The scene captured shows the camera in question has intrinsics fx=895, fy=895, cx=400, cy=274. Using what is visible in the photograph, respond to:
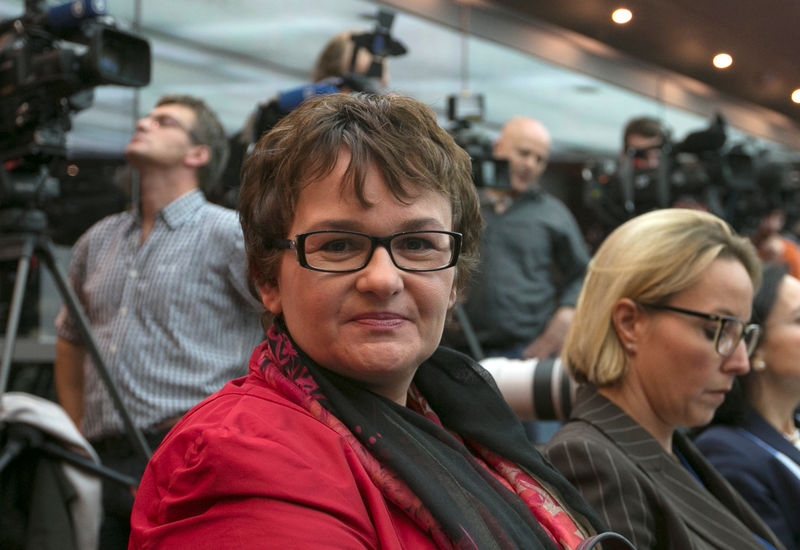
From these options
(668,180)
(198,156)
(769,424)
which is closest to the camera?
(769,424)

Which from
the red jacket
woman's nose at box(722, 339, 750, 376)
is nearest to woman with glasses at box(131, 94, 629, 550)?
the red jacket

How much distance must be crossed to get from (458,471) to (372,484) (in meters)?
0.14

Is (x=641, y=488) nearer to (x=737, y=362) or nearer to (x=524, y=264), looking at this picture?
(x=737, y=362)

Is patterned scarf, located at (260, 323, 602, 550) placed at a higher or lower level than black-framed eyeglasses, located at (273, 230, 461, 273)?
lower

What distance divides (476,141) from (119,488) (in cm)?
172

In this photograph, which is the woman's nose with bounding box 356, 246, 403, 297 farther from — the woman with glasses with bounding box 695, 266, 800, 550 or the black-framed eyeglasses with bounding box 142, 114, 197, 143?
the black-framed eyeglasses with bounding box 142, 114, 197, 143

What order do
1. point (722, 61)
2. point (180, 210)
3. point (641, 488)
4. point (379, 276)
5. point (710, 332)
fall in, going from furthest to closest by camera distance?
point (180, 210) → point (710, 332) → point (641, 488) → point (722, 61) → point (379, 276)

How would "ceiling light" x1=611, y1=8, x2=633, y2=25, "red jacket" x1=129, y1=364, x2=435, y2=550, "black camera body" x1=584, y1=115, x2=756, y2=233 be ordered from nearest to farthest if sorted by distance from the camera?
"red jacket" x1=129, y1=364, x2=435, y2=550, "ceiling light" x1=611, y1=8, x2=633, y2=25, "black camera body" x1=584, y1=115, x2=756, y2=233

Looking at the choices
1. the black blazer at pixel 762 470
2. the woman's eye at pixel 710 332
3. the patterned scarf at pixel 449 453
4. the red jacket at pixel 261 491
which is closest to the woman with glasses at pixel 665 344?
the woman's eye at pixel 710 332

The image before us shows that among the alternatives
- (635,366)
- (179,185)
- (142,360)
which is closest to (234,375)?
(142,360)

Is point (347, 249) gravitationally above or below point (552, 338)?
above

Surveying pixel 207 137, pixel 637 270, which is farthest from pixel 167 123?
pixel 637 270

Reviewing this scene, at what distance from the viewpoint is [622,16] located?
113 cm

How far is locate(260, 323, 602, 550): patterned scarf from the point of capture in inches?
35.6
